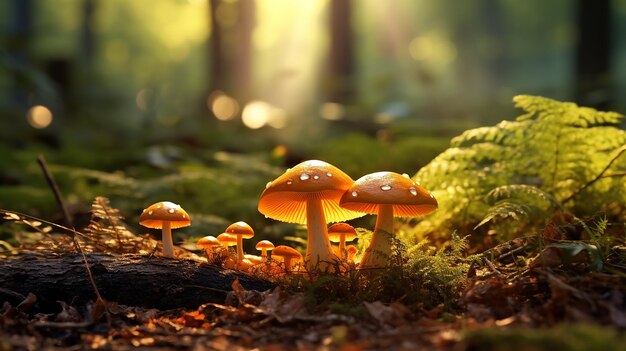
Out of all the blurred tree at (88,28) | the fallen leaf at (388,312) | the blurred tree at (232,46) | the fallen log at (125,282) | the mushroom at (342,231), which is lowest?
the fallen leaf at (388,312)

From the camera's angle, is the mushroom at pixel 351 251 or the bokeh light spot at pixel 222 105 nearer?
the mushroom at pixel 351 251

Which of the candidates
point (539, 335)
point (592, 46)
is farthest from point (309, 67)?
point (539, 335)

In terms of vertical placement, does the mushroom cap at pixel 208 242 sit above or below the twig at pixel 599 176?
below

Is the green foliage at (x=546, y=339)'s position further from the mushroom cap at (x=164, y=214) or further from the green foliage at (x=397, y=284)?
the mushroom cap at (x=164, y=214)

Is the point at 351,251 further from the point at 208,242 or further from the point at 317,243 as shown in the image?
the point at 208,242

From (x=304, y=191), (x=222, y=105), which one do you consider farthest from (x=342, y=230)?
(x=222, y=105)

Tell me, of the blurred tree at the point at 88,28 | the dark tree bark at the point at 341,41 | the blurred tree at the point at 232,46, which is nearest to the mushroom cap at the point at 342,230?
the dark tree bark at the point at 341,41

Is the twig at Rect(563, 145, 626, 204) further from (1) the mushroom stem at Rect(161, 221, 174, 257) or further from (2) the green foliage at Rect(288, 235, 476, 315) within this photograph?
(1) the mushroom stem at Rect(161, 221, 174, 257)
